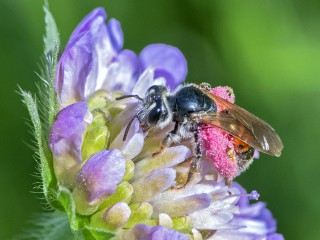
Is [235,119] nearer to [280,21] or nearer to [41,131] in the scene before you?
[41,131]

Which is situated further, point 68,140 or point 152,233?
point 68,140

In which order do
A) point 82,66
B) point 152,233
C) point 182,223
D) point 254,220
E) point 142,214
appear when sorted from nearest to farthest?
point 152,233
point 142,214
point 182,223
point 82,66
point 254,220

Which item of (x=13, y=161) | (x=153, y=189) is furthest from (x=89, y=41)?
(x=13, y=161)

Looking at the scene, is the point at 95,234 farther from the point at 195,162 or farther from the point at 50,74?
the point at 50,74

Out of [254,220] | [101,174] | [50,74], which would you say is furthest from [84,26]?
[254,220]

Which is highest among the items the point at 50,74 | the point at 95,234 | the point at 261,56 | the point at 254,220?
the point at 261,56

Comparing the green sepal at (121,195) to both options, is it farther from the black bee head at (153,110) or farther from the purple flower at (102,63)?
the purple flower at (102,63)

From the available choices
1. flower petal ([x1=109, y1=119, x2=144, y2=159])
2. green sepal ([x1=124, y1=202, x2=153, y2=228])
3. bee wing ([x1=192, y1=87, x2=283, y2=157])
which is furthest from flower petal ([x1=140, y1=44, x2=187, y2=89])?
green sepal ([x1=124, y1=202, x2=153, y2=228])

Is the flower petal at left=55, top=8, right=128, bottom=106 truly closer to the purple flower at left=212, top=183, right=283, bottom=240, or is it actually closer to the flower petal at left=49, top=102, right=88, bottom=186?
the flower petal at left=49, top=102, right=88, bottom=186
